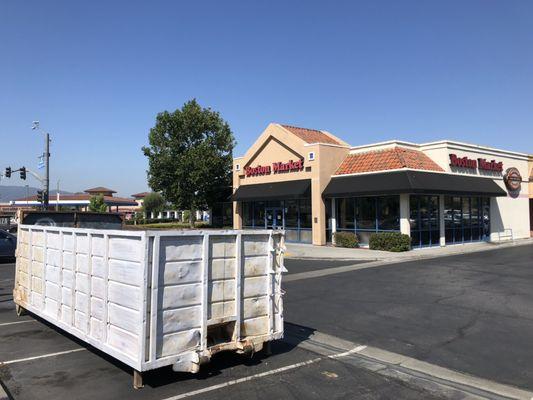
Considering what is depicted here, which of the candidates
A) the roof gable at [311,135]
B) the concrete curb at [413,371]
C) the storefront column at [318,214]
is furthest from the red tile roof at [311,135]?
the concrete curb at [413,371]

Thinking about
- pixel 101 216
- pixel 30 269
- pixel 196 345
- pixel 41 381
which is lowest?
pixel 41 381

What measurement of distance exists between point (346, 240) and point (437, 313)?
50.6ft

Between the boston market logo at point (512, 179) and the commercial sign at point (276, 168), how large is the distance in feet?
44.8

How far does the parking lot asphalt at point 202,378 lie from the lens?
5102 millimetres

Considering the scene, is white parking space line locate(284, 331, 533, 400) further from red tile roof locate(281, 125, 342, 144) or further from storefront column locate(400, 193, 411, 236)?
red tile roof locate(281, 125, 342, 144)

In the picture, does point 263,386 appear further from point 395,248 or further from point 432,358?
point 395,248

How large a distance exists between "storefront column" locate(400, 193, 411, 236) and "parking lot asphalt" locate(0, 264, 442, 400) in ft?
55.5

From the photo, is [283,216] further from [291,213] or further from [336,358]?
[336,358]

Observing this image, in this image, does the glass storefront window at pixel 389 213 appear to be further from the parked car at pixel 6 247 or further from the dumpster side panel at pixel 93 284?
the dumpster side panel at pixel 93 284

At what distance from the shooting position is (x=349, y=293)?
11398 millimetres

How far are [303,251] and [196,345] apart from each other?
57.0 feet

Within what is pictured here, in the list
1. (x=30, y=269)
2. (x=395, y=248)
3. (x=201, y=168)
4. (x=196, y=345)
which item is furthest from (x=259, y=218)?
(x=196, y=345)

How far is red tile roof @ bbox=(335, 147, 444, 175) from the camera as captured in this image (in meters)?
23.5

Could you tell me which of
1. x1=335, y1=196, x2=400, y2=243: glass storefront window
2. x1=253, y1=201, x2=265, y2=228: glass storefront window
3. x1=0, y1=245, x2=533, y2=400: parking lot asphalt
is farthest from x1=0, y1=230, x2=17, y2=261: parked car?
x1=335, y1=196, x2=400, y2=243: glass storefront window
